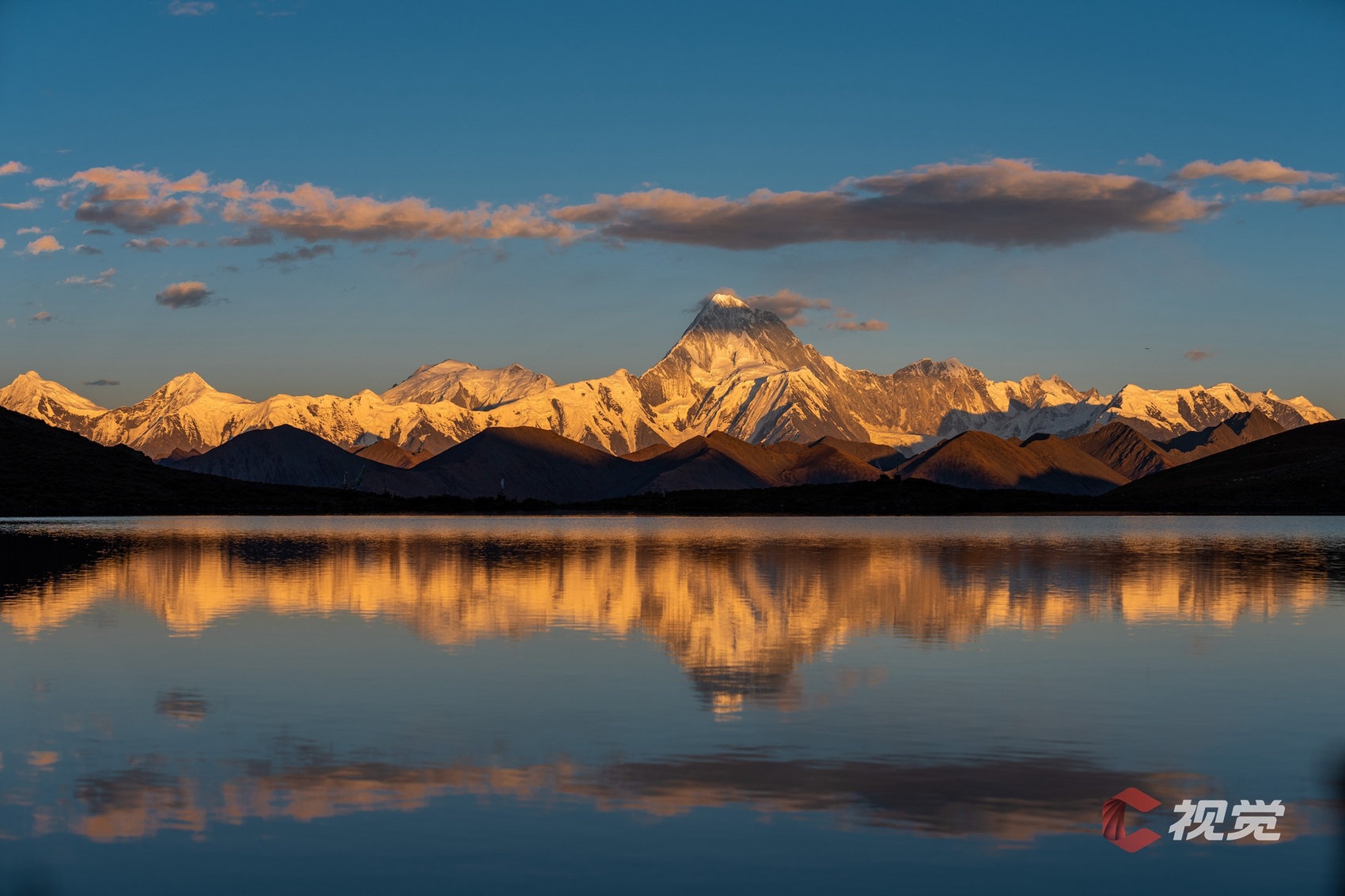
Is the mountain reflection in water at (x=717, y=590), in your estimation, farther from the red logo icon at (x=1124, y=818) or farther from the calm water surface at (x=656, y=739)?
the red logo icon at (x=1124, y=818)

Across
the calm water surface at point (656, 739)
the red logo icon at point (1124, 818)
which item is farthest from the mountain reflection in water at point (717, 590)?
the red logo icon at point (1124, 818)

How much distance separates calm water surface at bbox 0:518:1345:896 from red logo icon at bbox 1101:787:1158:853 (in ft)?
1.00

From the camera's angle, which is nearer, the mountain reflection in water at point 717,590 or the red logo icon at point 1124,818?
the red logo icon at point 1124,818

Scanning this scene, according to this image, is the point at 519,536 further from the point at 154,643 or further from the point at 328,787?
the point at 328,787

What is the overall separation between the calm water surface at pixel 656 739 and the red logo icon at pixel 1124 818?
0.31 meters

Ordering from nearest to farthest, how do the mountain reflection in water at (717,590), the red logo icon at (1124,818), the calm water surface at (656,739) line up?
the calm water surface at (656,739) → the red logo icon at (1124,818) → the mountain reflection in water at (717,590)

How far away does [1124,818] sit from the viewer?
2286 centimetres

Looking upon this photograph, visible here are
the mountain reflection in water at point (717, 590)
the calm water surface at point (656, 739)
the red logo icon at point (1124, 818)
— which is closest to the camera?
the calm water surface at point (656, 739)

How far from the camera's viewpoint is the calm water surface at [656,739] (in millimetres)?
20516

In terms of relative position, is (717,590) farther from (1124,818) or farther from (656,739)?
(1124,818)

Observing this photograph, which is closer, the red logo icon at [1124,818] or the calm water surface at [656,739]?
the calm water surface at [656,739]

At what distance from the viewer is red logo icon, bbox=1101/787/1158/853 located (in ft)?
70.9

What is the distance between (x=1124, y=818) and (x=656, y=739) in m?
10.2

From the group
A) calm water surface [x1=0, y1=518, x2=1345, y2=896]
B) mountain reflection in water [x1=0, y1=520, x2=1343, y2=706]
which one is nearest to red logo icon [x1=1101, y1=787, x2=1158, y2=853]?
calm water surface [x1=0, y1=518, x2=1345, y2=896]
